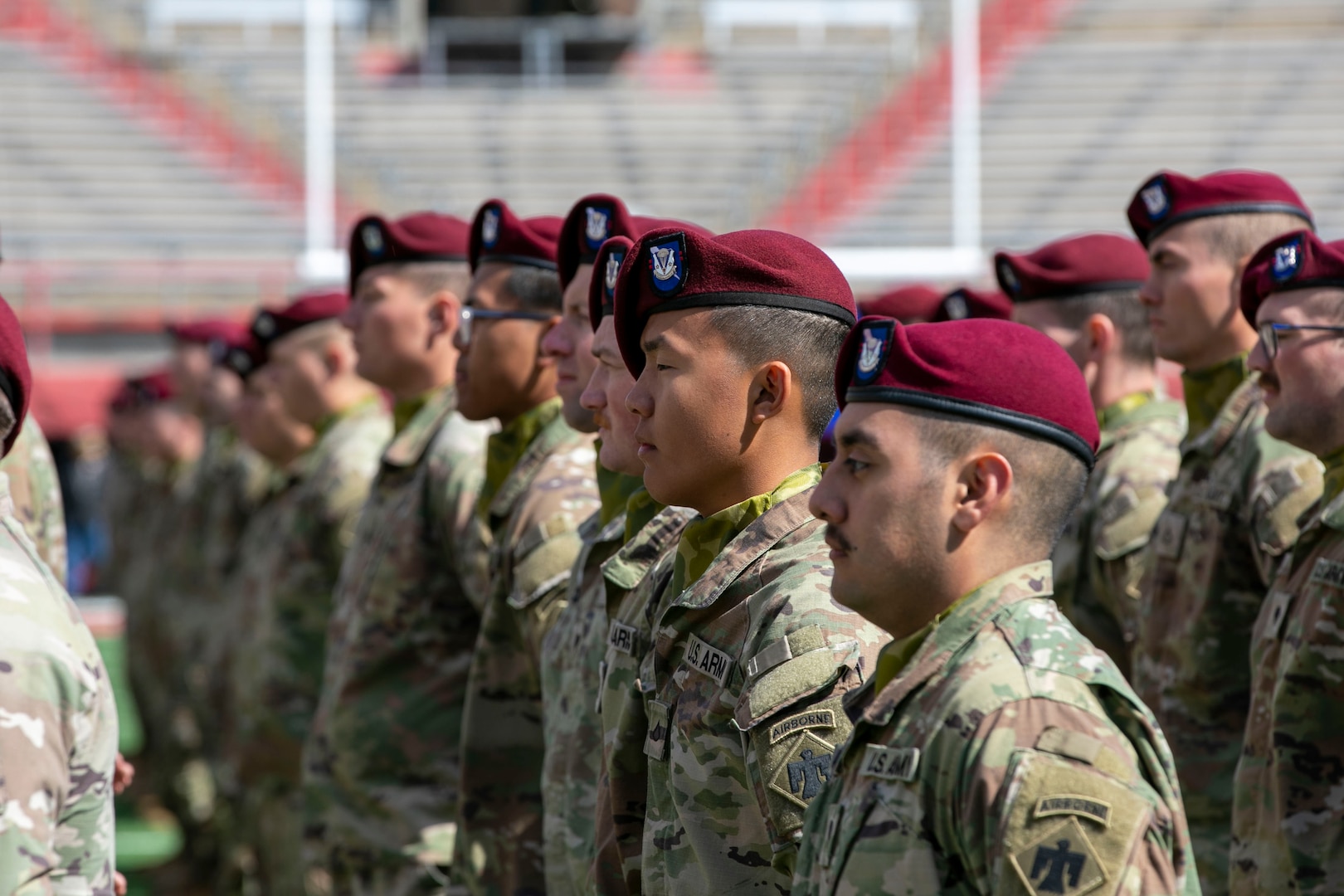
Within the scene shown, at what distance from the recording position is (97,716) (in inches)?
92.7

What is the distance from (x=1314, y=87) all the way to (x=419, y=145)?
26.4 ft

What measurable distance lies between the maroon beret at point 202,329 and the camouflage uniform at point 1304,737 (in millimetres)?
6489

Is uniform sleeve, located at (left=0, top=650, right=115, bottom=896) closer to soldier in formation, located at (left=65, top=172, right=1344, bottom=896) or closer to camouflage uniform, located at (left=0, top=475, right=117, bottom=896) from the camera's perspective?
camouflage uniform, located at (left=0, top=475, right=117, bottom=896)

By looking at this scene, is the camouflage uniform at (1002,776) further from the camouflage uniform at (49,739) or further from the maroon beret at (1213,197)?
the maroon beret at (1213,197)

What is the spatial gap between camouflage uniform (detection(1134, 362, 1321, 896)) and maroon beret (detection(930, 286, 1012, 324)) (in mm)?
1125

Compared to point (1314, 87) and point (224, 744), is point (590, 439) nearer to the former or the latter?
point (224, 744)

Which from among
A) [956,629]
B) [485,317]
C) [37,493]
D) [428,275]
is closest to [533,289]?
[485,317]

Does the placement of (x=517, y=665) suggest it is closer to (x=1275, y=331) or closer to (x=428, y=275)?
(x=428, y=275)

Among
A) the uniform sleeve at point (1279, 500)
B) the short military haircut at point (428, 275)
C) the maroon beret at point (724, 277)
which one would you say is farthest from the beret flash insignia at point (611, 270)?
the short military haircut at point (428, 275)

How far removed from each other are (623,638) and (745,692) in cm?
50

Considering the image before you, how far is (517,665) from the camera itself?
12.0 ft

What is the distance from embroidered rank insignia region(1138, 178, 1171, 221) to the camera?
168 inches

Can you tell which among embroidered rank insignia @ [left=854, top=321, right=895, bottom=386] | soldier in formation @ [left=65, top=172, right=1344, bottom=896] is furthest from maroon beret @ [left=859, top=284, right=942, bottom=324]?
embroidered rank insignia @ [left=854, top=321, right=895, bottom=386]

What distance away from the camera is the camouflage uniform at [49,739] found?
7.14ft
